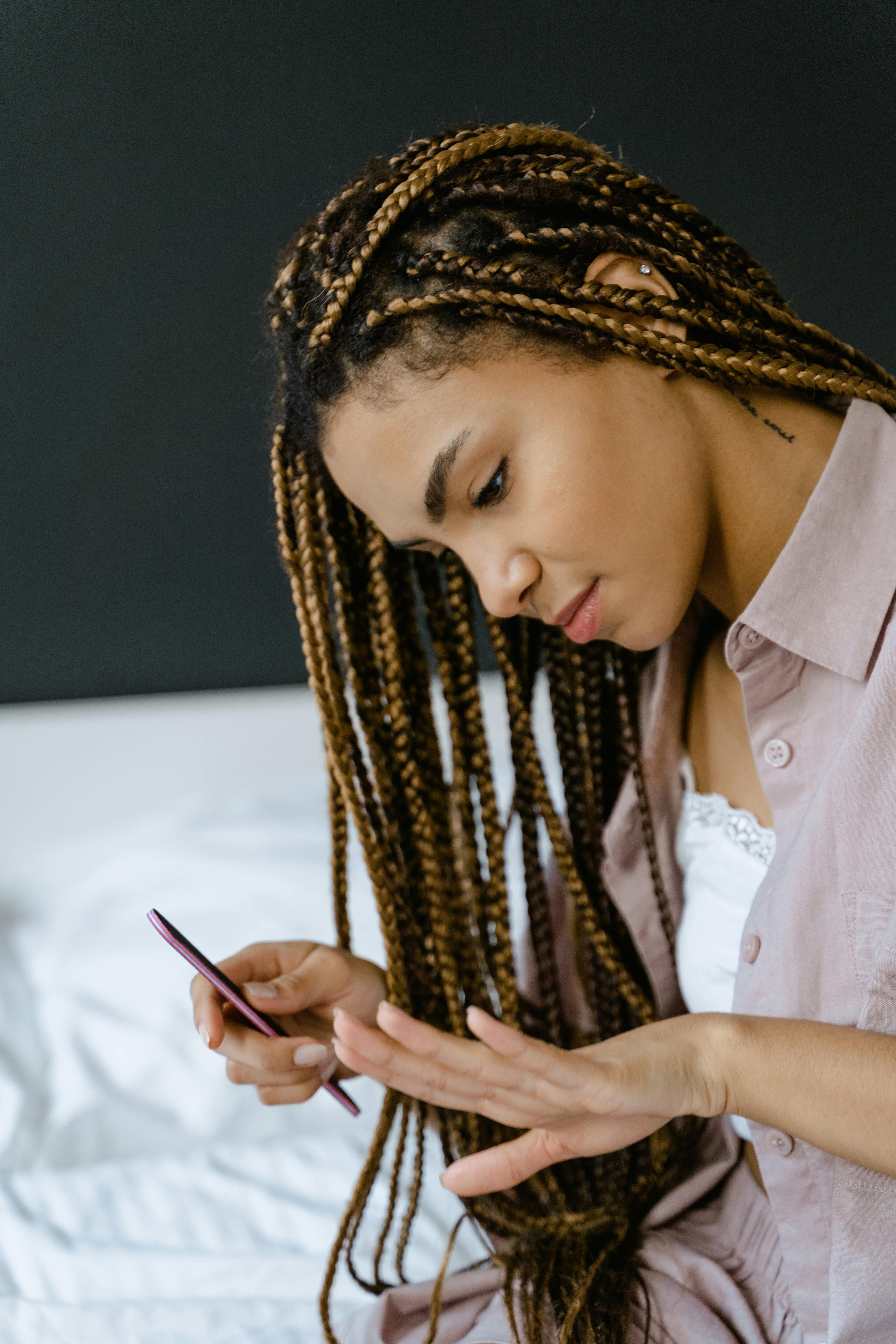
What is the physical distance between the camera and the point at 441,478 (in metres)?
0.83

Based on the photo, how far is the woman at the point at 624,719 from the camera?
721 mm

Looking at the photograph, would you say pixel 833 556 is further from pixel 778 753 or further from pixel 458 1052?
pixel 458 1052

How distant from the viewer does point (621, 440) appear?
32.9 inches

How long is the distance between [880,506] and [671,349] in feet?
0.72

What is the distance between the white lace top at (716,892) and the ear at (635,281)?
1.46 feet

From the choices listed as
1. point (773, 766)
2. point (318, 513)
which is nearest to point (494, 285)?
point (318, 513)

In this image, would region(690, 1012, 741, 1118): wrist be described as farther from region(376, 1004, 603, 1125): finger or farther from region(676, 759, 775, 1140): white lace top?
region(676, 759, 775, 1140): white lace top

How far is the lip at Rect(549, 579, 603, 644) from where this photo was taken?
895 mm

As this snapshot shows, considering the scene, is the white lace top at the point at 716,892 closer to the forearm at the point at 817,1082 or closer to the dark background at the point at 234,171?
the forearm at the point at 817,1082

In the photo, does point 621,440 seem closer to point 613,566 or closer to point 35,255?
point 613,566

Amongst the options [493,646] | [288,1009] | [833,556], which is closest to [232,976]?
[288,1009]

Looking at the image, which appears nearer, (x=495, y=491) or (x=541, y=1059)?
(x=541, y=1059)

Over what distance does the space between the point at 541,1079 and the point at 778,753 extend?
376 mm

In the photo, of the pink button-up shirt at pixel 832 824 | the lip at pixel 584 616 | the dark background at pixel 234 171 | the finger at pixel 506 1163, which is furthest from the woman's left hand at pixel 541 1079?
the dark background at pixel 234 171
